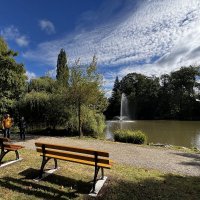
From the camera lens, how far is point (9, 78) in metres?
17.9

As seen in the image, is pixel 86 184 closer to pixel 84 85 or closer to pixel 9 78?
pixel 84 85

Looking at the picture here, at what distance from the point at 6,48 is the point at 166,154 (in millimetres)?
14286

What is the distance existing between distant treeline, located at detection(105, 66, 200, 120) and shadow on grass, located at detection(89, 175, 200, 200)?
59202 mm

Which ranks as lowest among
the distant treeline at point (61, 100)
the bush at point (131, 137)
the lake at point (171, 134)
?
the lake at point (171, 134)

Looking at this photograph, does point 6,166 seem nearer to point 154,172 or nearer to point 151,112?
point 154,172

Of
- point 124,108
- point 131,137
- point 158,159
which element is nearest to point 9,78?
point 131,137

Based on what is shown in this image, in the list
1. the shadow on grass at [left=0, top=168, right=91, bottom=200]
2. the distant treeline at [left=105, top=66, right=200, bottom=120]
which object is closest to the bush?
the shadow on grass at [left=0, top=168, right=91, bottom=200]

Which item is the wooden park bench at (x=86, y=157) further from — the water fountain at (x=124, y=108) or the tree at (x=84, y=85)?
the water fountain at (x=124, y=108)

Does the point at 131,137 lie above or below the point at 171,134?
above

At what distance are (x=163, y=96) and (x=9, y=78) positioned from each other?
58193 mm

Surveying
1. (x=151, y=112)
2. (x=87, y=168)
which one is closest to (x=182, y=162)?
(x=87, y=168)

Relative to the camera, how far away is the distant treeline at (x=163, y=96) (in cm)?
6469

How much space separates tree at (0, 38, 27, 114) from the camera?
1761 centimetres

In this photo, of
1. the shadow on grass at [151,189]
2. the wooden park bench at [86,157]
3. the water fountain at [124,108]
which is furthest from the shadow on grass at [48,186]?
the water fountain at [124,108]
